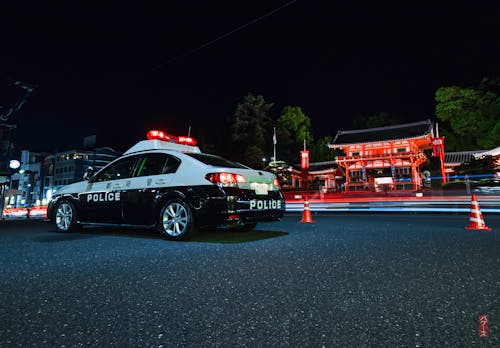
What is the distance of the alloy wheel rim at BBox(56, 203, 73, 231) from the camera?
19.6 ft

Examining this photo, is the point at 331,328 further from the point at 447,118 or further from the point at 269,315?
the point at 447,118

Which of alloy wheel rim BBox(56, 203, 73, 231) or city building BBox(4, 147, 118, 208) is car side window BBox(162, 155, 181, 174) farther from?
city building BBox(4, 147, 118, 208)

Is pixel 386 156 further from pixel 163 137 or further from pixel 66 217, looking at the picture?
pixel 66 217

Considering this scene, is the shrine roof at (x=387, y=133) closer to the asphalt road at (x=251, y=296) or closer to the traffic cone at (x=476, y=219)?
the traffic cone at (x=476, y=219)

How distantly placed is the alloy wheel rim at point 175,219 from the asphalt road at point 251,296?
716mm

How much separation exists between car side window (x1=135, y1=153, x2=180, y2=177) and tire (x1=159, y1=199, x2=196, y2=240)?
1.86ft

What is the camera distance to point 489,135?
31.6 metres

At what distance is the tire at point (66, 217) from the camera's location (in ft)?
19.4

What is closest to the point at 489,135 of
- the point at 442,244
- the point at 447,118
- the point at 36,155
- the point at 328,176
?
the point at 447,118

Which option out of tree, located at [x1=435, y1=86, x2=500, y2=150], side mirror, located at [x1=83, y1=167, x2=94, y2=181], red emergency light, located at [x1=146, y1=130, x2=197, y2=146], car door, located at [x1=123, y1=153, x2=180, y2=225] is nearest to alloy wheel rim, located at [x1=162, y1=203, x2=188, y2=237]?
car door, located at [x1=123, y1=153, x2=180, y2=225]

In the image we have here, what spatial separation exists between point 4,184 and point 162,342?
12587mm

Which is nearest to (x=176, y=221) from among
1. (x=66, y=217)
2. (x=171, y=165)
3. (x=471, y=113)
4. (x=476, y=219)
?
(x=171, y=165)

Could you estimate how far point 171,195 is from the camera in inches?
187

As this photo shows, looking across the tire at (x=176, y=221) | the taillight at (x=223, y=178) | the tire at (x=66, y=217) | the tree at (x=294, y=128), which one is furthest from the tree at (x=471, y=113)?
the tire at (x=66, y=217)
